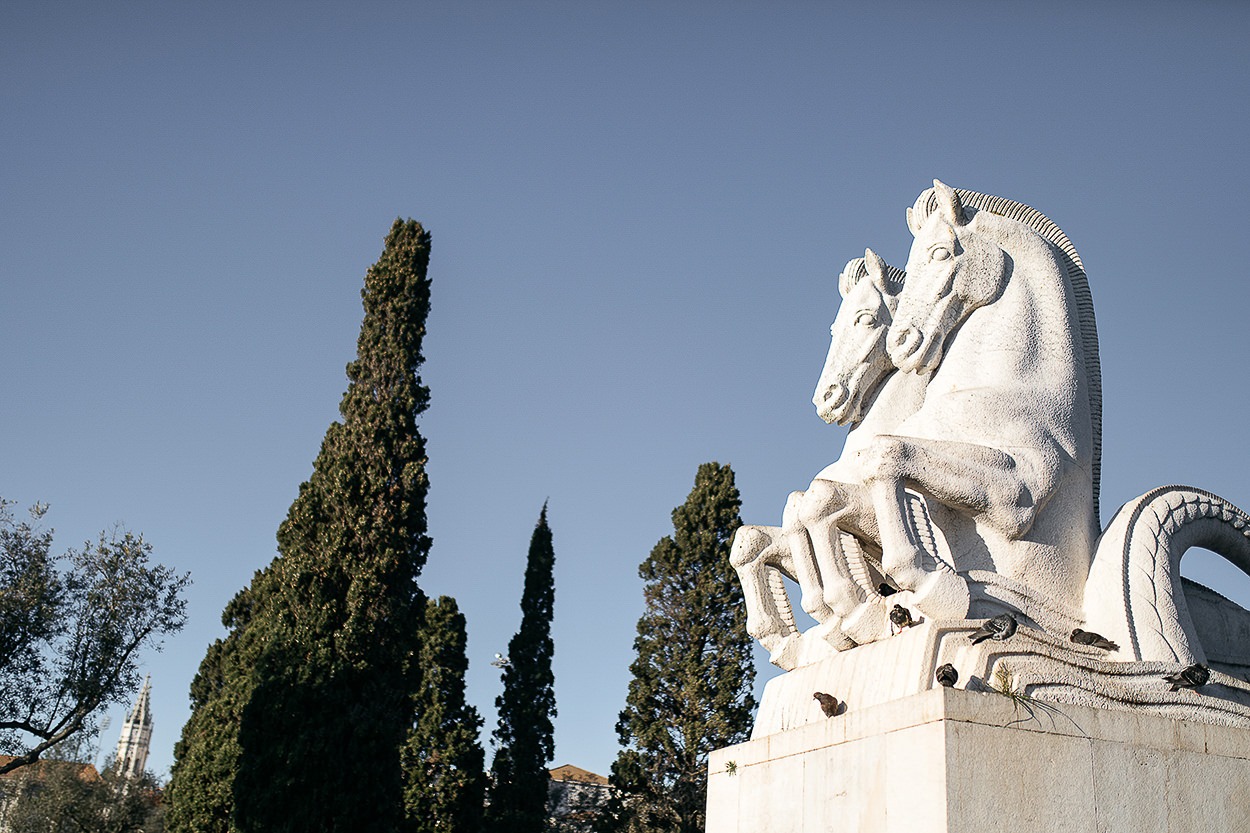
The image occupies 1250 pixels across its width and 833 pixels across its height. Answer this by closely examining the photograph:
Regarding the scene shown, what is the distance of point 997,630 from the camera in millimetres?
5262

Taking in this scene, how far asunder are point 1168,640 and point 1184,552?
78 centimetres

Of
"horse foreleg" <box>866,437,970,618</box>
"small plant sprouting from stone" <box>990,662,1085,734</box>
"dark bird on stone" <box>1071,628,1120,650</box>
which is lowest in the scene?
"small plant sprouting from stone" <box>990,662,1085,734</box>

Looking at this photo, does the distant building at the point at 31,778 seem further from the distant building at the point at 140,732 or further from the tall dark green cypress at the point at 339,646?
the distant building at the point at 140,732

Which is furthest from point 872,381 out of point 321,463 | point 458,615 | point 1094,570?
point 458,615

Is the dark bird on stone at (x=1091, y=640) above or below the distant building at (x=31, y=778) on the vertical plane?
below

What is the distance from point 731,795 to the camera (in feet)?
20.8

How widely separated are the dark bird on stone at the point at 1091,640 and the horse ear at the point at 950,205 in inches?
104

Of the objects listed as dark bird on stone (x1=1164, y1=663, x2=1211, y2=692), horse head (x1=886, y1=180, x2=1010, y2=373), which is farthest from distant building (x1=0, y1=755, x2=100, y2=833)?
dark bird on stone (x1=1164, y1=663, x2=1211, y2=692)

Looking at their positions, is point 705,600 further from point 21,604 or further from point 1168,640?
point 1168,640

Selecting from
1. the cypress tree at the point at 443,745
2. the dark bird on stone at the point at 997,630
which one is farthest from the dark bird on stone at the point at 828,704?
the cypress tree at the point at 443,745

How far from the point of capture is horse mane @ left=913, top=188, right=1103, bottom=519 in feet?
22.1

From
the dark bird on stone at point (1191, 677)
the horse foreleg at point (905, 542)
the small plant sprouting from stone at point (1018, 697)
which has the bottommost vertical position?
the small plant sprouting from stone at point (1018, 697)

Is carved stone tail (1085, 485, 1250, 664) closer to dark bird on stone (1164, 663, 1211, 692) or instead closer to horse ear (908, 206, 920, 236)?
dark bird on stone (1164, 663, 1211, 692)

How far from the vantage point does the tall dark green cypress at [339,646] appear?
18.5 m
